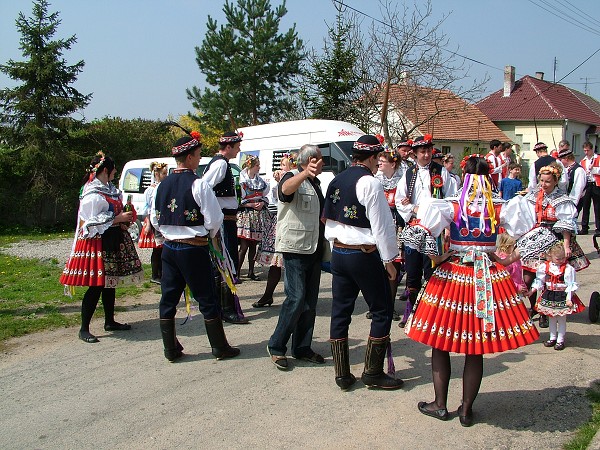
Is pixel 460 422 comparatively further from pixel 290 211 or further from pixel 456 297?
pixel 290 211

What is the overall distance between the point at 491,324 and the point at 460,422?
81cm

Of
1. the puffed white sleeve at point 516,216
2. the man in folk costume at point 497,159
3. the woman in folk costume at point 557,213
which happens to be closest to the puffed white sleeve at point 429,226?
the puffed white sleeve at point 516,216

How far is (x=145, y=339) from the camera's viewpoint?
19.5ft

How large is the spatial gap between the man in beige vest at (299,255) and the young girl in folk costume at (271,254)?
2.18 ft

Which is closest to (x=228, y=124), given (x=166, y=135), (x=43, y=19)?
(x=166, y=135)

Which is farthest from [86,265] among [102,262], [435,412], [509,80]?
[509,80]

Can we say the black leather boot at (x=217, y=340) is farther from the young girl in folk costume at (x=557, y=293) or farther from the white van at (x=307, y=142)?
the white van at (x=307, y=142)

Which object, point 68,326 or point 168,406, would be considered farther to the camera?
point 68,326

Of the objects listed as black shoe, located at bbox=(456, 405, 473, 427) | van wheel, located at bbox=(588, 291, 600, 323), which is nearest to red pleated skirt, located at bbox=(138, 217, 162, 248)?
→ black shoe, located at bbox=(456, 405, 473, 427)

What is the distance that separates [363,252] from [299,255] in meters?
0.85

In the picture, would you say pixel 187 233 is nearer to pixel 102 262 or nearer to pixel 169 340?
pixel 169 340

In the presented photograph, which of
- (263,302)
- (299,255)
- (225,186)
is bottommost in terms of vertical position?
(263,302)

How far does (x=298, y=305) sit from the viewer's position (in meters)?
4.93

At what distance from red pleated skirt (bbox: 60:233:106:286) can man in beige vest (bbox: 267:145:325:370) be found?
2001 mm
